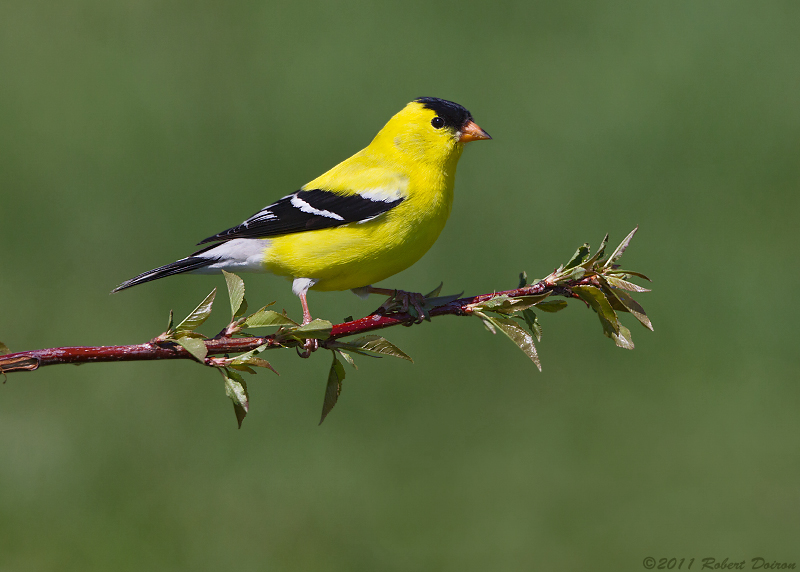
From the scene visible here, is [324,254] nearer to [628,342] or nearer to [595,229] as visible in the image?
[628,342]

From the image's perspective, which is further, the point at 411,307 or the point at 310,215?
the point at 310,215

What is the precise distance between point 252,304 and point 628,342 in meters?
3.37

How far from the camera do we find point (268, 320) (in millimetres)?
1156

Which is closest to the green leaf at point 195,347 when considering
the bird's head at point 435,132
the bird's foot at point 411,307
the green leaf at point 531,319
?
the bird's foot at point 411,307

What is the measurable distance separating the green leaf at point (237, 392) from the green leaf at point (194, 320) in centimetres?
9

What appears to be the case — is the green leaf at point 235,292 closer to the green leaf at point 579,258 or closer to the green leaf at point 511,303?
the green leaf at point 511,303

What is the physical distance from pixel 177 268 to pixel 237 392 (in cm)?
103

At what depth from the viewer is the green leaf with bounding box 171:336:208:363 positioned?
102 centimetres

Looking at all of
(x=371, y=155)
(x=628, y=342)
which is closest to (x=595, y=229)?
(x=371, y=155)

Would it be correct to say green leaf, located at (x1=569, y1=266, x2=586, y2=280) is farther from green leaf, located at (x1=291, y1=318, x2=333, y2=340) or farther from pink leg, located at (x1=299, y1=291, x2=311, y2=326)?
pink leg, located at (x1=299, y1=291, x2=311, y2=326)

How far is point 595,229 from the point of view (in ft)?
16.6

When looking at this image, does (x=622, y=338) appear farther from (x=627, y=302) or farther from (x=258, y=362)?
(x=258, y=362)

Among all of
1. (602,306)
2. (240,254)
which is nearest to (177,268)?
(240,254)

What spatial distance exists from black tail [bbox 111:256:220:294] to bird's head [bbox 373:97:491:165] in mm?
806
